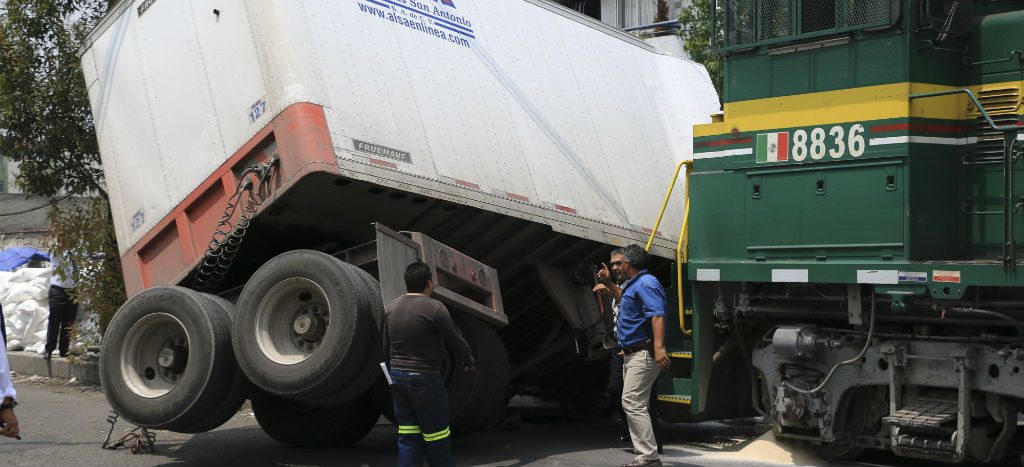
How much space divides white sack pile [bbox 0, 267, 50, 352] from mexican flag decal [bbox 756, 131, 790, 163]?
38.2ft

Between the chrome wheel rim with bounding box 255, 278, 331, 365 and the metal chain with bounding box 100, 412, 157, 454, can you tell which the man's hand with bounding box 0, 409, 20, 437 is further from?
the metal chain with bounding box 100, 412, 157, 454

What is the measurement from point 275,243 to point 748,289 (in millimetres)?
3780

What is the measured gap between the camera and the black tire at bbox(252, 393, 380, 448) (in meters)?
9.22

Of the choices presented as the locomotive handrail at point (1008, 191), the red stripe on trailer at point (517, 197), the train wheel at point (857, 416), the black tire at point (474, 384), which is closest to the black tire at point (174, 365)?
the black tire at point (474, 384)

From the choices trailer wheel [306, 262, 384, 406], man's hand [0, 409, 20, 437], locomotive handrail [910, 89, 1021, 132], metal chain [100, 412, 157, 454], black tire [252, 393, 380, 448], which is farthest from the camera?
black tire [252, 393, 380, 448]

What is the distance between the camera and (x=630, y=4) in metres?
20.7

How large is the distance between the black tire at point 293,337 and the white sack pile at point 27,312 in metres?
9.59

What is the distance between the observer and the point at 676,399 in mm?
9133

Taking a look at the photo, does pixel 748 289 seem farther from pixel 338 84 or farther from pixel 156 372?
pixel 156 372

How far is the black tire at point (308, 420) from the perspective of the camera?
9.22 m

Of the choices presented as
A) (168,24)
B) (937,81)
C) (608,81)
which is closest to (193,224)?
(168,24)

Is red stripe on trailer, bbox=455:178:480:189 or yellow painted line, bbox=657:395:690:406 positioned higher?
red stripe on trailer, bbox=455:178:480:189

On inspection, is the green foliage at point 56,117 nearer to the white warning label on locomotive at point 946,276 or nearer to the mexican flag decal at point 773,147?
the mexican flag decal at point 773,147

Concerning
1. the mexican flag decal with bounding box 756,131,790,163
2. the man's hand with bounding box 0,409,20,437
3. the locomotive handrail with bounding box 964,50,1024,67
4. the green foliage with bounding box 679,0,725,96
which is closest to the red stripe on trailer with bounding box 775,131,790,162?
the mexican flag decal with bounding box 756,131,790,163
